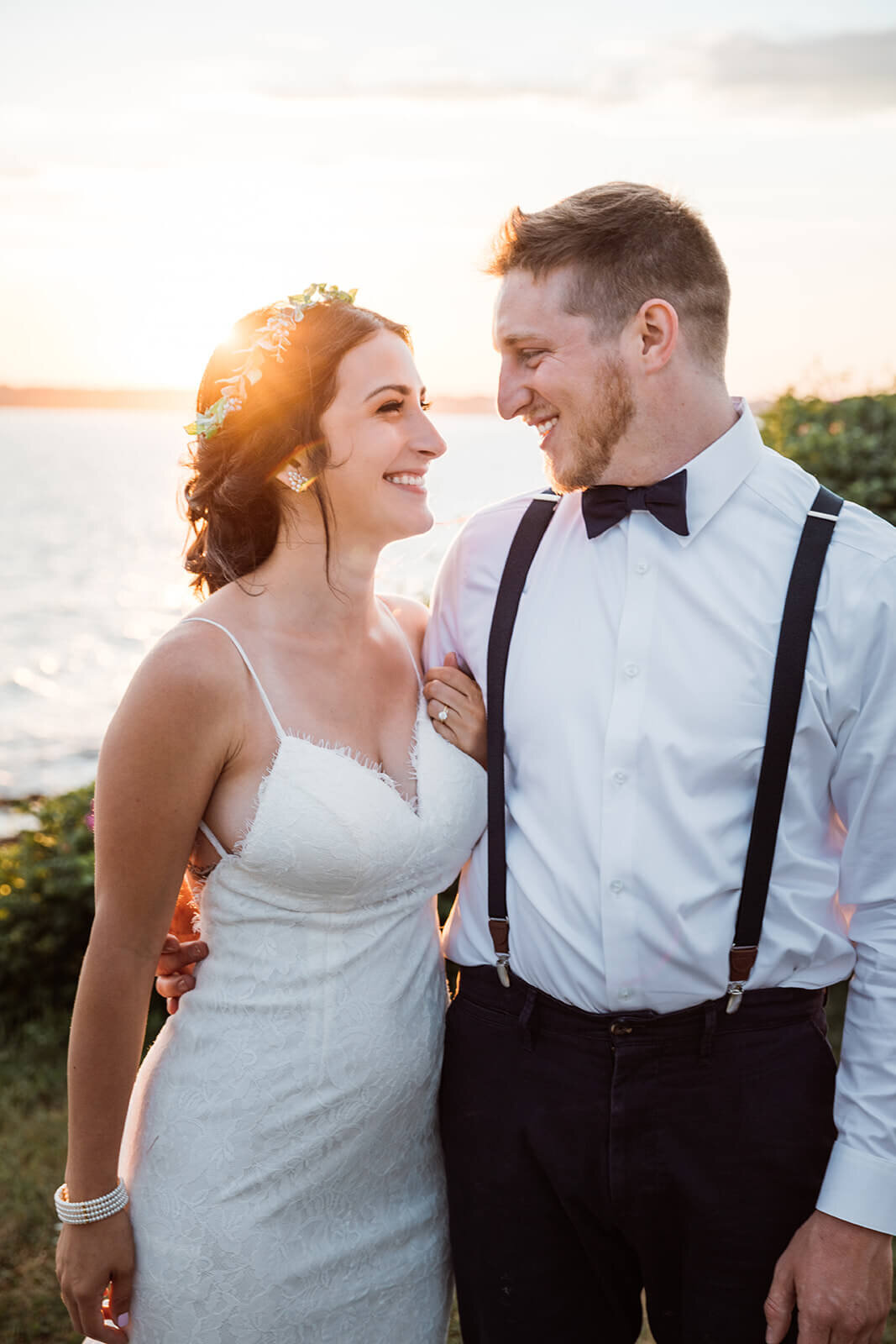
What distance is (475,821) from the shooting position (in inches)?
91.8

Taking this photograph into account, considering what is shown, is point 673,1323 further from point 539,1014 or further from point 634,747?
point 634,747

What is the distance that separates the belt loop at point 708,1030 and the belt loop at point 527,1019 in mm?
313

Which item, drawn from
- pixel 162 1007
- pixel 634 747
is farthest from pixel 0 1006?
pixel 634 747

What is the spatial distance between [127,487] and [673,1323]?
76.3 metres

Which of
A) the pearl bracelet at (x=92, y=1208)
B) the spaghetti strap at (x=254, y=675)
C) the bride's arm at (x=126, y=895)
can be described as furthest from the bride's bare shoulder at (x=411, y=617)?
the pearl bracelet at (x=92, y=1208)

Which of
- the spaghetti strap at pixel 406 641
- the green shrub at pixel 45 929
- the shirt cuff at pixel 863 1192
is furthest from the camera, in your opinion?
the green shrub at pixel 45 929

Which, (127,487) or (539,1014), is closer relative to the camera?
(539,1014)

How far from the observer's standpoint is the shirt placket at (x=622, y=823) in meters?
2.04

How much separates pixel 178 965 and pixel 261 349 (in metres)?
1.27

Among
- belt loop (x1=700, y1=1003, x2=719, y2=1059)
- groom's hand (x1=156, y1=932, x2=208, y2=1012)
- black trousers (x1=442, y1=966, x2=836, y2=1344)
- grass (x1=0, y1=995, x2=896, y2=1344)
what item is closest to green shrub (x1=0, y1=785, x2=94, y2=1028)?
grass (x1=0, y1=995, x2=896, y2=1344)

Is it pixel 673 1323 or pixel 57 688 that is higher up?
pixel 673 1323

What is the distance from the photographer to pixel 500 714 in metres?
2.23

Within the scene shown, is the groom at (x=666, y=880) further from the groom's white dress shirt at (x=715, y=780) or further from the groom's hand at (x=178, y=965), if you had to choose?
the groom's hand at (x=178, y=965)

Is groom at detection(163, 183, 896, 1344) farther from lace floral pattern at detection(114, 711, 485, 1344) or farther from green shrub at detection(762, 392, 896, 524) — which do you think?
green shrub at detection(762, 392, 896, 524)
